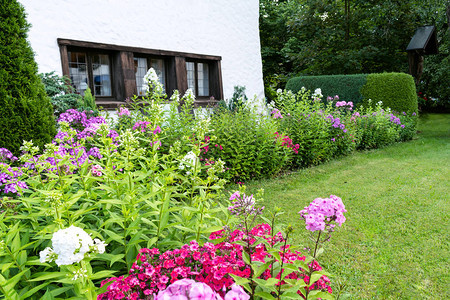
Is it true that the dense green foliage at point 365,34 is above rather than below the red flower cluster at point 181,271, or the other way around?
above

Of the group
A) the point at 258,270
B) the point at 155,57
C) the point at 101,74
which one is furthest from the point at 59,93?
the point at 258,270

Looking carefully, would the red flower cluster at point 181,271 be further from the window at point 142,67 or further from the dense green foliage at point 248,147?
the window at point 142,67

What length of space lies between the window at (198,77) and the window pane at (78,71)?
2.99 metres

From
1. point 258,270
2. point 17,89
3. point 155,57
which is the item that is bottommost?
point 258,270

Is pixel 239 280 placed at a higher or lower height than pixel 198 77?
lower

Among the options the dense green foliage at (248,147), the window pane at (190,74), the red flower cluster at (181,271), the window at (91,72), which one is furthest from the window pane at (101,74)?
Result: the red flower cluster at (181,271)

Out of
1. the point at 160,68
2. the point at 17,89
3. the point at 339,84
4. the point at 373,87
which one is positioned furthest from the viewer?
the point at 339,84

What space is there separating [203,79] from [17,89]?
5935mm

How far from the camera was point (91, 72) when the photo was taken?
22.5 feet

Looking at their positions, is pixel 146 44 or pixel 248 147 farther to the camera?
pixel 146 44

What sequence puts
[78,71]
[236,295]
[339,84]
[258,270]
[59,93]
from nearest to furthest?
[236,295] < [258,270] < [59,93] < [78,71] < [339,84]

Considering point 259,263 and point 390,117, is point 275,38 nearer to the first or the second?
point 390,117

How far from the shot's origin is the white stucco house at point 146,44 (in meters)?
6.06

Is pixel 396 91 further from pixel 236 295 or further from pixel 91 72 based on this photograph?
pixel 236 295
